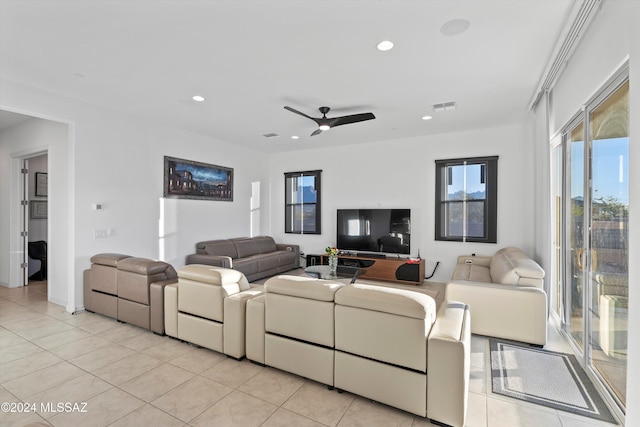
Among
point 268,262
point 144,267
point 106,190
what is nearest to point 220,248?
point 268,262

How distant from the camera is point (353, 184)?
693 cm

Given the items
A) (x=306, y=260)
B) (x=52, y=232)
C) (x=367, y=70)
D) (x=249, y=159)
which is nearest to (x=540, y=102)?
(x=367, y=70)

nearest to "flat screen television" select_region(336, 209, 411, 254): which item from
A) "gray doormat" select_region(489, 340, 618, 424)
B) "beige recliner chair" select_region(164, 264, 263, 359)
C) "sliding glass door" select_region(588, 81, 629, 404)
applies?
"gray doormat" select_region(489, 340, 618, 424)

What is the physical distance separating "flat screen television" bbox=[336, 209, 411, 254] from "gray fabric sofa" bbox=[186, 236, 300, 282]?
124 cm

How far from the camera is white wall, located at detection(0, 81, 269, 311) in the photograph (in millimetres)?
4195

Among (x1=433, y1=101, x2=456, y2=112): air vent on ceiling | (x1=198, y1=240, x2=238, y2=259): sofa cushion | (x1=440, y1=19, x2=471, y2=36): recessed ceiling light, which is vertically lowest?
(x1=198, y1=240, x2=238, y2=259): sofa cushion

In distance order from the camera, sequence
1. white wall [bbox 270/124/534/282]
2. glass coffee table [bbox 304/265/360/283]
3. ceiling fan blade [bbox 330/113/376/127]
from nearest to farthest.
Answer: ceiling fan blade [bbox 330/113/376/127], glass coffee table [bbox 304/265/360/283], white wall [bbox 270/124/534/282]

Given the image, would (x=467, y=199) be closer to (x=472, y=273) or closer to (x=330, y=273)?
(x=472, y=273)

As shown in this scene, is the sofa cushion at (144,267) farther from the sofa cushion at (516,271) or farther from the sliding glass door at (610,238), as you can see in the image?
the sliding glass door at (610,238)

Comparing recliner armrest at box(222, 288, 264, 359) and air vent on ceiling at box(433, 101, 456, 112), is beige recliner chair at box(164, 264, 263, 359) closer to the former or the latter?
recliner armrest at box(222, 288, 264, 359)

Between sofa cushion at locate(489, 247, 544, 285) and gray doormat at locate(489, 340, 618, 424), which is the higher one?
sofa cushion at locate(489, 247, 544, 285)

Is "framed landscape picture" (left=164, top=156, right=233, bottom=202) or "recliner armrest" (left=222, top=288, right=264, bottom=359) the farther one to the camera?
"framed landscape picture" (left=164, top=156, right=233, bottom=202)

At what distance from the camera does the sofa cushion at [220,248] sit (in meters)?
5.92

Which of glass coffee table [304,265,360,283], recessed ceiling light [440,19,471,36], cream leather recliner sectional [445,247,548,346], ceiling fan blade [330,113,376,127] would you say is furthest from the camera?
glass coffee table [304,265,360,283]
